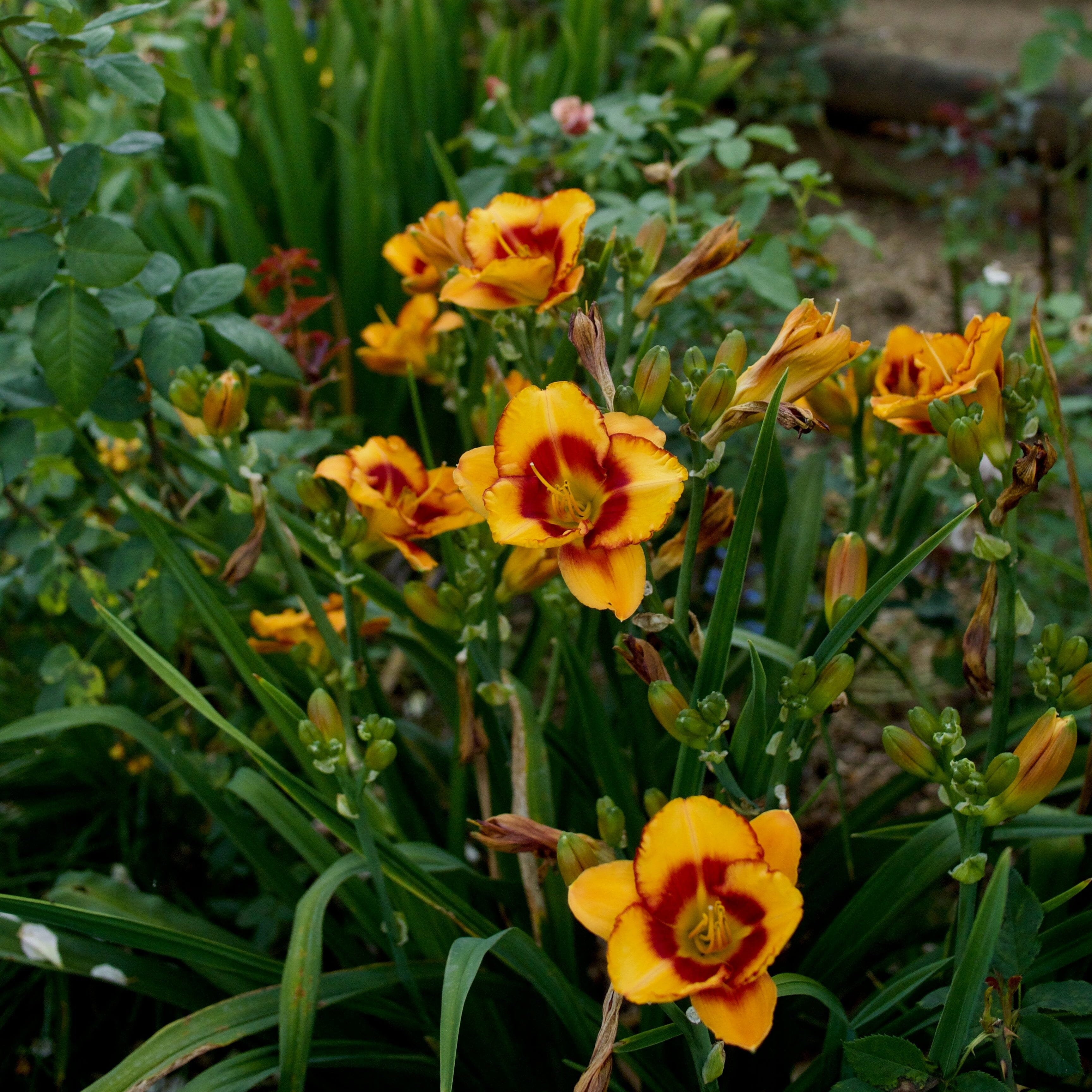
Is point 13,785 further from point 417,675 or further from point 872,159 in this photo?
point 872,159

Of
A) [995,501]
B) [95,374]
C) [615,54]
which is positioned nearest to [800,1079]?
[995,501]

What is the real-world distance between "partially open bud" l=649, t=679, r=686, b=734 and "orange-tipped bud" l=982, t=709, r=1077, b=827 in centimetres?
23

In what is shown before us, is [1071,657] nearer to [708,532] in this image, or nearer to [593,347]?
[708,532]

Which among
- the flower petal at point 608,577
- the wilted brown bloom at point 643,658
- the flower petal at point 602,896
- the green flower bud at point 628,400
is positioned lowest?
the flower petal at point 602,896

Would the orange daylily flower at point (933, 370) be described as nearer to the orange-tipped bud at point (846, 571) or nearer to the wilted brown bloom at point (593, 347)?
the orange-tipped bud at point (846, 571)

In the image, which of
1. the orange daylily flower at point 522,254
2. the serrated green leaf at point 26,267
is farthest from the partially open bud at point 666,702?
the serrated green leaf at point 26,267

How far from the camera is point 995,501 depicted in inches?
33.1

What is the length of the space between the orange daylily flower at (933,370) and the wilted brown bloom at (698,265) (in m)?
0.18

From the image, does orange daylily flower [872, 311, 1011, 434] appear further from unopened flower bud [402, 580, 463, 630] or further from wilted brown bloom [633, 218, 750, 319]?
unopened flower bud [402, 580, 463, 630]

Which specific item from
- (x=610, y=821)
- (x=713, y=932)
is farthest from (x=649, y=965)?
(x=610, y=821)

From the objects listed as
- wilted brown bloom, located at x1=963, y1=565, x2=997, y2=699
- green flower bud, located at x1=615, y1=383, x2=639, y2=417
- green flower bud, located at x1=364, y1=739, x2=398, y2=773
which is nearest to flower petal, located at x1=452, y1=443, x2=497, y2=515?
green flower bud, located at x1=615, y1=383, x2=639, y2=417

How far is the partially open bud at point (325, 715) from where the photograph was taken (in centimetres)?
82

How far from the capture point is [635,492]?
69cm

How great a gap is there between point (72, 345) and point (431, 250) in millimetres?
371
